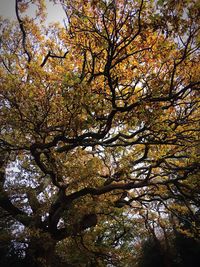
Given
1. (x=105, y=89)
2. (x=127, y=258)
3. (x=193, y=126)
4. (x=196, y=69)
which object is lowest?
(x=127, y=258)

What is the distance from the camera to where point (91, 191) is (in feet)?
34.0

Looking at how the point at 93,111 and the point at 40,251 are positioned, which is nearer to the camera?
the point at 93,111

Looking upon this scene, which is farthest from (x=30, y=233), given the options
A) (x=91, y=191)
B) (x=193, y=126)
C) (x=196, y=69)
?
(x=196, y=69)

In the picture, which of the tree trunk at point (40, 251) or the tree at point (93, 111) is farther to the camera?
the tree trunk at point (40, 251)

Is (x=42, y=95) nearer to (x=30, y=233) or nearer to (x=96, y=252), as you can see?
(x=30, y=233)

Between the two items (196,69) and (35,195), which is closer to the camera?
(196,69)

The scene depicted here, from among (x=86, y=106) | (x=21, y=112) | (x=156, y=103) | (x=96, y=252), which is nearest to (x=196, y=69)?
(x=156, y=103)

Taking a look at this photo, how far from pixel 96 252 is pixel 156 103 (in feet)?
33.6

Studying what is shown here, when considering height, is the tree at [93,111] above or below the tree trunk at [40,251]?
above

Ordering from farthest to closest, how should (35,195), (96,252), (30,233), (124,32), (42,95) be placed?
Result: (96,252)
(35,195)
(30,233)
(42,95)
(124,32)

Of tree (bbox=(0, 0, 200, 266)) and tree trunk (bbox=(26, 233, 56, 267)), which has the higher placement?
tree (bbox=(0, 0, 200, 266))

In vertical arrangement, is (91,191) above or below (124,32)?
below

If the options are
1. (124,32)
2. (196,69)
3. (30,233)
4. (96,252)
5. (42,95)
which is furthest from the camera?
(96,252)

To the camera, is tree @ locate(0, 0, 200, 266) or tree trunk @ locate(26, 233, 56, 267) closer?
tree @ locate(0, 0, 200, 266)
